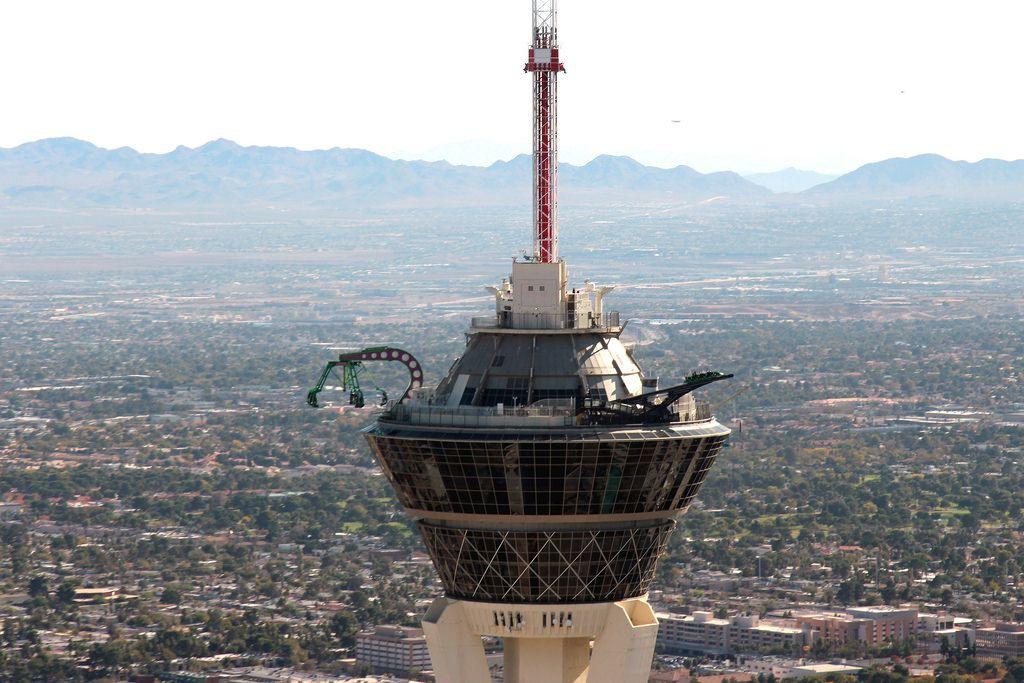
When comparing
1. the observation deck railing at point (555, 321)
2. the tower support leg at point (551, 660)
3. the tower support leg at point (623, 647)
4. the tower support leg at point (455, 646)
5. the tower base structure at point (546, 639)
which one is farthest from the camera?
the tower support leg at point (455, 646)

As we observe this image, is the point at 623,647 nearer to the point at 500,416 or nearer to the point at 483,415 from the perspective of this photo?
the point at 500,416

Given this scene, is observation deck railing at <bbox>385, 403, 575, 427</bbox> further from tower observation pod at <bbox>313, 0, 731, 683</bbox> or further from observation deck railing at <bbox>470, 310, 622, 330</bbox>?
observation deck railing at <bbox>470, 310, 622, 330</bbox>

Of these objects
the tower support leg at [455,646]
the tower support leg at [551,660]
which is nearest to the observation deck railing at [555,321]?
the tower support leg at [455,646]

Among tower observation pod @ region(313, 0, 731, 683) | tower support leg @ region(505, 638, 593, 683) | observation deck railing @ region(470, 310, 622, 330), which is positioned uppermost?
observation deck railing @ region(470, 310, 622, 330)

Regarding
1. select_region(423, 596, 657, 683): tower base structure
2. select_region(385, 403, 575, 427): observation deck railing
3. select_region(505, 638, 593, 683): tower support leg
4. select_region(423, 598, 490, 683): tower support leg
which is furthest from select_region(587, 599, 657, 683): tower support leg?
select_region(385, 403, 575, 427): observation deck railing

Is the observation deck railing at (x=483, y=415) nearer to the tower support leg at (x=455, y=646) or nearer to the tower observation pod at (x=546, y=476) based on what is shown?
the tower observation pod at (x=546, y=476)

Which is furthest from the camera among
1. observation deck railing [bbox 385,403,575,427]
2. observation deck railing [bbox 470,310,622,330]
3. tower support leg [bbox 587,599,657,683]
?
observation deck railing [bbox 470,310,622,330]

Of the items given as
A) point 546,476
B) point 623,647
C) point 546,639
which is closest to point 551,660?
point 546,639
